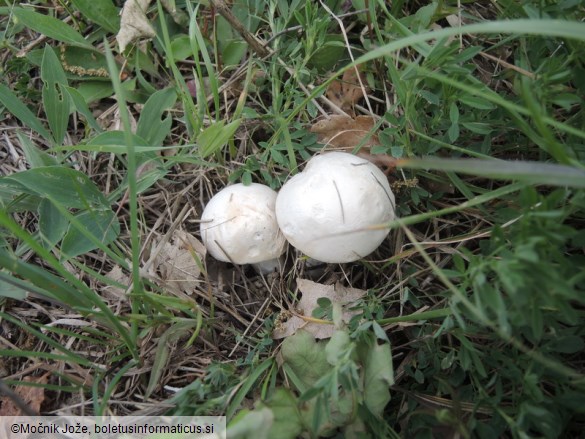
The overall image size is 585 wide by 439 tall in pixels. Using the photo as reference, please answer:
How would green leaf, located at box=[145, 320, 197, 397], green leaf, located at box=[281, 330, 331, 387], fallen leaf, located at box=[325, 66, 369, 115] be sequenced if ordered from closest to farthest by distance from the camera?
1. green leaf, located at box=[281, 330, 331, 387]
2. green leaf, located at box=[145, 320, 197, 397]
3. fallen leaf, located at box=[325, 66, 369, 115]

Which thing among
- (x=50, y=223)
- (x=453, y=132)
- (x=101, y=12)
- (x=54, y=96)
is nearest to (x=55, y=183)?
(x=50, y=223)

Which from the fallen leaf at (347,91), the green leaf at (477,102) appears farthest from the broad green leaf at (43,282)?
the green leaf at (477,102)

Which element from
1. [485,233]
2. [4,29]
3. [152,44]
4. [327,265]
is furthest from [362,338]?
[4,29]

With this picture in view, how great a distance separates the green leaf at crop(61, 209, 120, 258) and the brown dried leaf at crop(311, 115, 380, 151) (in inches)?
31.4

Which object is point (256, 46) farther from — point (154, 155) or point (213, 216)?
point (213, 216)

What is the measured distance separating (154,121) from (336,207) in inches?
32.0

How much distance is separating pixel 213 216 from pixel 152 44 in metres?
0.91

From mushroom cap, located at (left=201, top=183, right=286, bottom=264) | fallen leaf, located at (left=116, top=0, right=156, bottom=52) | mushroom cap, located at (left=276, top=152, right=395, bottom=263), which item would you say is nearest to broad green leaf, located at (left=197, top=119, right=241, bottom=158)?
mushroom cap, located at (left=201, top=183, right=286, bottom=264)

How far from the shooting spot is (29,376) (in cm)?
180

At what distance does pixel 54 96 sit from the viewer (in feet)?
6.00

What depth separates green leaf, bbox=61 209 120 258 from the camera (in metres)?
1.70

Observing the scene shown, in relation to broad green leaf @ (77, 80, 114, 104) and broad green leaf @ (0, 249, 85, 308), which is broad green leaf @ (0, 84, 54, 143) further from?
broad green leaf @ (0, 249, 85, 308)

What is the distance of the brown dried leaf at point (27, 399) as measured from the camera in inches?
67.3

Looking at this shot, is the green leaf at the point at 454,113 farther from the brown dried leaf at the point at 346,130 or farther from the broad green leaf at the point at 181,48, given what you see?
the broad green leaf at the point at 181,48
